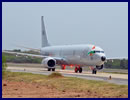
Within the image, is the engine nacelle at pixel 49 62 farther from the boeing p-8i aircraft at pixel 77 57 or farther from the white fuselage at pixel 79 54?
the white fuselage at pixel 79 54

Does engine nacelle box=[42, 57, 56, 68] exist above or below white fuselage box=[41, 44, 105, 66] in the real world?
below

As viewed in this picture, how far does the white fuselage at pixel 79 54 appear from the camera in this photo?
43.7 metres

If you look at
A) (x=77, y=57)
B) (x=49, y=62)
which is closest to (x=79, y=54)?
(x=77, y=57)

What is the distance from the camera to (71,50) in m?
50.5

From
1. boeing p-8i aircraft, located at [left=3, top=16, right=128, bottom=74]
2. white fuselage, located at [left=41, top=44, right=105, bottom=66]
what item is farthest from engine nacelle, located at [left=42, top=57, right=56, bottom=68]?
white fuselage, located at [left=41, top=44, right=105, bottom=66]

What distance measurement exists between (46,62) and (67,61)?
12.4 ft

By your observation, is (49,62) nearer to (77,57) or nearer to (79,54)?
(77,57)

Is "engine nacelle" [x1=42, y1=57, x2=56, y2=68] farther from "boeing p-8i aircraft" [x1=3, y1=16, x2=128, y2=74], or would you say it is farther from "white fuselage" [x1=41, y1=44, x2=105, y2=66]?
"white fuselage" [x1=41, y1=44, x2=105, y2=66]

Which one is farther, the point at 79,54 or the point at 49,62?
the point at 49,62

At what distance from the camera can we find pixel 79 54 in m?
47.4

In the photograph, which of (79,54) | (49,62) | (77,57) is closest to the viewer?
(79,54)

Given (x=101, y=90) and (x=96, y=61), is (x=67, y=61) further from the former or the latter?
(x=101, y=90)

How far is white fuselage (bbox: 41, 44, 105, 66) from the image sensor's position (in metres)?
43.7

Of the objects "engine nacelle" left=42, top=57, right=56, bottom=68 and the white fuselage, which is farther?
"engine nacelle" left=42, top=57, right=56, bottom=68
